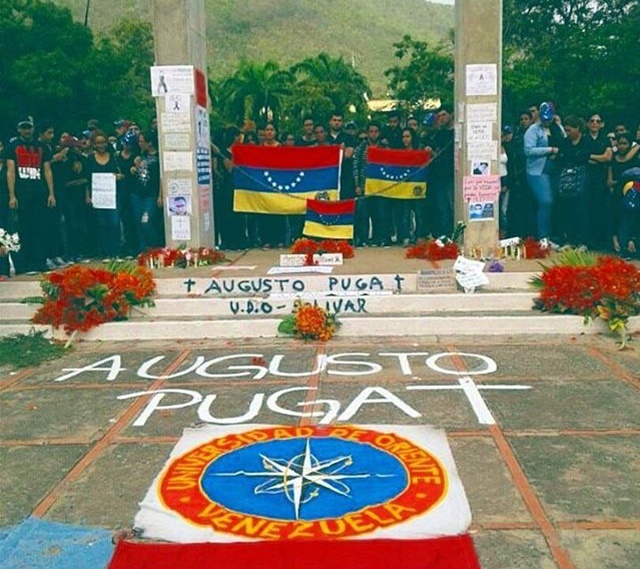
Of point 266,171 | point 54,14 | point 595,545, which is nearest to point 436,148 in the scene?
point 266,171

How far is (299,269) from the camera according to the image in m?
9.12

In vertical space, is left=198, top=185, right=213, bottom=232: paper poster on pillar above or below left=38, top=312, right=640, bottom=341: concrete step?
above

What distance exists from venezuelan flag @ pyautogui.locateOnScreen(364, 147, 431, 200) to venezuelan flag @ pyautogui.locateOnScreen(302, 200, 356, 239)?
0.55m

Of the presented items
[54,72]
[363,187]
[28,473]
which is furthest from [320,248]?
[54,72]

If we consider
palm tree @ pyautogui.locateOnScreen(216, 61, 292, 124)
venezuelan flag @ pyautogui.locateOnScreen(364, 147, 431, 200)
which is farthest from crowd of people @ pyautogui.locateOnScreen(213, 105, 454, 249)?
palm tree @ pyautogui.locateOnScreen(216, 61, 292, 124)

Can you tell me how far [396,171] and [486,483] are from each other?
24.4 feet

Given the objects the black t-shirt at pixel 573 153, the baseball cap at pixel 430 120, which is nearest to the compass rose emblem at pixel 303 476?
the black t-shirt at pixel 573 153

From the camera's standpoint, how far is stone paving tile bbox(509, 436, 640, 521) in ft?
12.6

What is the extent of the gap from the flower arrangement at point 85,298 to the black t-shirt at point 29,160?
189 cm

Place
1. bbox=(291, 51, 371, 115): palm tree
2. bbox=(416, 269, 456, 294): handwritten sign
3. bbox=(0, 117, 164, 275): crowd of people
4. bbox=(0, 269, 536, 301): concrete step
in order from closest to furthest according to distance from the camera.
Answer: bbox=(416, 269, 456, 294): handwritten sign, bbox=(0, 269, 536, 301): concrete step, bbox=(0, 117, 164, 275): crowd of people, bbox=(291, 51, 371, 115): palm tree

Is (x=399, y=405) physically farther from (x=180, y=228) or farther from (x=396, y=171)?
(x=396, y=171)

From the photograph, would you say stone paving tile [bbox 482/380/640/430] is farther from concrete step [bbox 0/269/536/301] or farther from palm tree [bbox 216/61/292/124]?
palm tree [bbox 216/61/292/124]

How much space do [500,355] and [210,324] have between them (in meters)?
2.80

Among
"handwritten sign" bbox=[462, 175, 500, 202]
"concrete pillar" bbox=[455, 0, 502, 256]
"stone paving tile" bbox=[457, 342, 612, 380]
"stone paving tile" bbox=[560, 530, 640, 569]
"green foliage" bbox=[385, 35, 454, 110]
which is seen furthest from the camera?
"green foliage" bbox=[385, 35, 454, 110]
